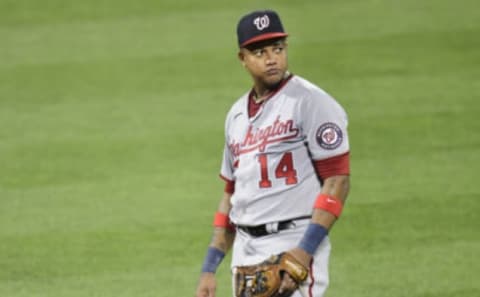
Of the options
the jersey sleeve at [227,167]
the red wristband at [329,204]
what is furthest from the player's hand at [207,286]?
the red wristband at [329,204]

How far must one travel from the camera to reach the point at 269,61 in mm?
5070

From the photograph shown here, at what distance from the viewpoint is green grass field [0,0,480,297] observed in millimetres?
7820

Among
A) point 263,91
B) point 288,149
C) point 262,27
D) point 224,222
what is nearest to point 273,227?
point 288,149

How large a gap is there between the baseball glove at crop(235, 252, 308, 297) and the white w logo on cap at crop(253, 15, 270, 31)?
0.99 meters

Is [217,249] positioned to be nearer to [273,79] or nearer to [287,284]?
[287,284]

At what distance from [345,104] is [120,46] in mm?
2675

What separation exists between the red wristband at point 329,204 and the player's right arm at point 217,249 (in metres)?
0.68

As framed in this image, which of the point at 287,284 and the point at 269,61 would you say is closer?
the point at 287,284

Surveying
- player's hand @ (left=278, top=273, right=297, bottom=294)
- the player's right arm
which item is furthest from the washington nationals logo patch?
the player's right arm

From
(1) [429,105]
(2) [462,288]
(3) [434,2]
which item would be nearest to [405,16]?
(3) [434,2]

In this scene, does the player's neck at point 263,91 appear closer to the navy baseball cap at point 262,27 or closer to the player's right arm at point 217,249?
the navy baseball cap at point 262,27

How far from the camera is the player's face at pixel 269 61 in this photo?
5.07 meters

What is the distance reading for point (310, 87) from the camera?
503 cm

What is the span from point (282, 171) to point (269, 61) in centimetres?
48
